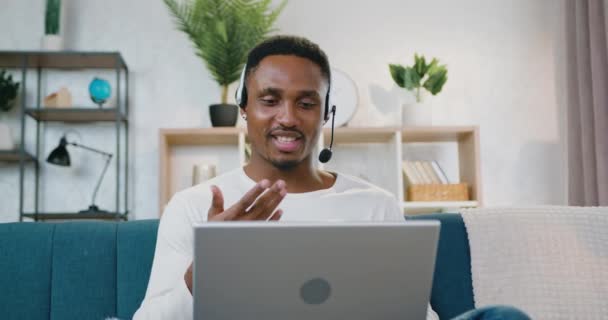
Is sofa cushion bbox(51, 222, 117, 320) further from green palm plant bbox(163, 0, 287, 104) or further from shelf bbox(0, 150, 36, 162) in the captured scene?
shelf bbox(0, 150, 36, 162)

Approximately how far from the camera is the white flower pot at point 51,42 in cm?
362

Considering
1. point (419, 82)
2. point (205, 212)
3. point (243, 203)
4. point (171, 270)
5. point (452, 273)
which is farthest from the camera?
point (419, 82)

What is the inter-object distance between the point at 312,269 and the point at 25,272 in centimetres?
94

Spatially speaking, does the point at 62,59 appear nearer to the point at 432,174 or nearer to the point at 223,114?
the point at 223,114

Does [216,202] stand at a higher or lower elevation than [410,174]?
lower

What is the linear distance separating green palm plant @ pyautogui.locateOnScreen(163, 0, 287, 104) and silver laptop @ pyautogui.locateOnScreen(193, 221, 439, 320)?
257 cm

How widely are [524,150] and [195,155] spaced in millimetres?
1725

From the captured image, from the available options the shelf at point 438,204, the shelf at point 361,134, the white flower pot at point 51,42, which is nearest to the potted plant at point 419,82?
the shelf at point 361,134

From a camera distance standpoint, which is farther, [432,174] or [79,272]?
[432,174]

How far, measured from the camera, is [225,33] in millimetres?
3416

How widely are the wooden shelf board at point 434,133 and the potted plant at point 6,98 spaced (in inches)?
75.1

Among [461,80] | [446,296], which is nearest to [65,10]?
[461,80]

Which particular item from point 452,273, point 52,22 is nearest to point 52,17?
point 52,22

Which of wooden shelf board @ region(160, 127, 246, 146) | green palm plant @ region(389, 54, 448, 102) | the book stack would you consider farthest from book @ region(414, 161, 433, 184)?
wooden shelf board @ region(160, 127, 246, 146)
